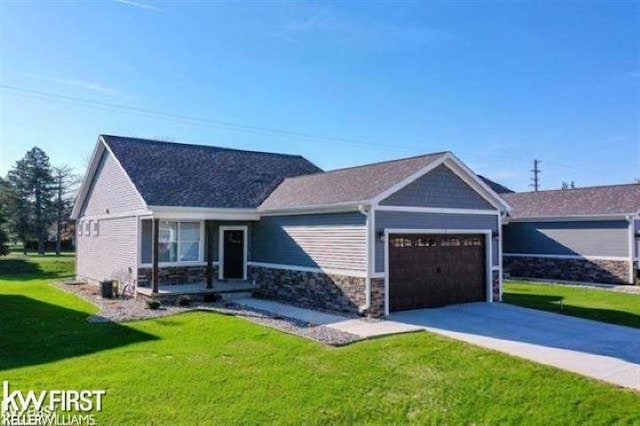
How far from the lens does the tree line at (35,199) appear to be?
45531 millimetres

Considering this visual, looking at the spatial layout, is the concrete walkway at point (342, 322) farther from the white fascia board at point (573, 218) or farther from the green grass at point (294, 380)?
the white fascia board at point (573, 218)

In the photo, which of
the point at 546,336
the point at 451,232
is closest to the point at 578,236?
the point at 451,232

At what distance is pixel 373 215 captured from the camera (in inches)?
506

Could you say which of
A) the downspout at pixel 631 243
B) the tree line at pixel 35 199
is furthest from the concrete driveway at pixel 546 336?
the tree line at pixel 35 199

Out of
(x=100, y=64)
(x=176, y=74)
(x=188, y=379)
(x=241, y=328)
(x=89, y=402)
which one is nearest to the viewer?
(x=89, y=402)

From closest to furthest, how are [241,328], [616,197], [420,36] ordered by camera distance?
[241,328]
[420,36]
[616,197]

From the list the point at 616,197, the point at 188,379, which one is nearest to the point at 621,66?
the point at 616,197

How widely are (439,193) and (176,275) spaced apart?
930 cm

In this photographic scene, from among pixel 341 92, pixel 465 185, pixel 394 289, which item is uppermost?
pixel 341 92

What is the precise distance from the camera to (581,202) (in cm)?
2502

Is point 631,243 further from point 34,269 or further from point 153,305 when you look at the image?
point 34,269

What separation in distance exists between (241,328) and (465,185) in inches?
317

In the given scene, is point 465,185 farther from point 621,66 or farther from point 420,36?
point 621,66
